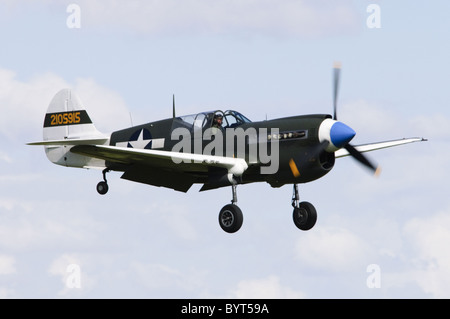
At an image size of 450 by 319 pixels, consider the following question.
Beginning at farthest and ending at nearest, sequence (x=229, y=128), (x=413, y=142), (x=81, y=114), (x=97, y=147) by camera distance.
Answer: (x=81, y=114)
(x=413, y=142)
(x=229, y=128)
(x=97, y=147)

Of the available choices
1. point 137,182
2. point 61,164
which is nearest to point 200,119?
point 137,182

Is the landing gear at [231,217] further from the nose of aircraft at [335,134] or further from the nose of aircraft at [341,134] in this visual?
the nose of aircraft at [341,134]

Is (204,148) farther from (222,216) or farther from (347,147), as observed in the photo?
(347,147)

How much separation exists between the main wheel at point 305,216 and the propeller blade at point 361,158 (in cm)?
158

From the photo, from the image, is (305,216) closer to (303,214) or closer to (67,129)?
(303,214)

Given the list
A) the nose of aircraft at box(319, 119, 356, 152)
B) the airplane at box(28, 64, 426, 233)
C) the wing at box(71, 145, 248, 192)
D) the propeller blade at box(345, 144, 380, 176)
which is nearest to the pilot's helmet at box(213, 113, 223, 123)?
the airplane at box(28, 64, 426, 233)

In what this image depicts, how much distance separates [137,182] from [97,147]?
2.61 meters

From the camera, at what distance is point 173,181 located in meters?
19.5

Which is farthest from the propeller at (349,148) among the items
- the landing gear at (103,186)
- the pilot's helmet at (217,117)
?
the landing gear at (103,186)

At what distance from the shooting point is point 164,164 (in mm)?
18578

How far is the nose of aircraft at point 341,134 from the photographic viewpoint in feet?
56.1

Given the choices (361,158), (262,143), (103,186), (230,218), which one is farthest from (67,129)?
(361,158)

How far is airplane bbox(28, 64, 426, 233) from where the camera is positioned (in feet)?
57.2

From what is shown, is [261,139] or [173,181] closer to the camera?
[261,139]
